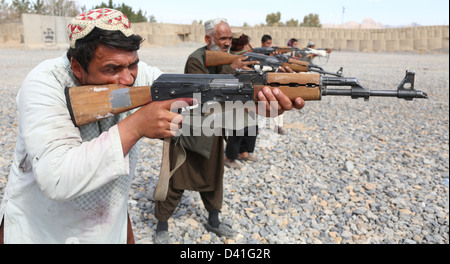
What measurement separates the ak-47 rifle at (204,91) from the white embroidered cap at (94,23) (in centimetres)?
24

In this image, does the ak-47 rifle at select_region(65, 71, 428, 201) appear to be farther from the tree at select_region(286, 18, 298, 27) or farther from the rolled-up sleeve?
the tree at select_region(286, 18, 298, 27)

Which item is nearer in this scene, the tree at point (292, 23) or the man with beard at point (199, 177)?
the man with beard at point (199, 177)

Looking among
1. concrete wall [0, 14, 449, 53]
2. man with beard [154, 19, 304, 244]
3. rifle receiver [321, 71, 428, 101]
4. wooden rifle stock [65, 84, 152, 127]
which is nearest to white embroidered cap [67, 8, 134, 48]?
wooden rifle stock [65, 84, 152, 127]

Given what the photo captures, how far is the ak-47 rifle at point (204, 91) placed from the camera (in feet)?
5.03

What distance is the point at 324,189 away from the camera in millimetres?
4785

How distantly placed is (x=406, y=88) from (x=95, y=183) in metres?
1.98

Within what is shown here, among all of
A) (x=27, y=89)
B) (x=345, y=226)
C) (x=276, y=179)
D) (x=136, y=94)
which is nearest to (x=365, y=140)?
(x=276, y=179)

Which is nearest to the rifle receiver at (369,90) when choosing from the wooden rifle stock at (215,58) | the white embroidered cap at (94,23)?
the white embroidered cap at (94,23)

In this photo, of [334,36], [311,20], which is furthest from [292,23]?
[334,36]

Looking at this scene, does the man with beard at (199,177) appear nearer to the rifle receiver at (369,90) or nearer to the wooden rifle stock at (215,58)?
the wooden rifle stock at (215,58)

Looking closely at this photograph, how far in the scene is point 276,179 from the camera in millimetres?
5078

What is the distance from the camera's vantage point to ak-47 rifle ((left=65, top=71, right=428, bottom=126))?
1.53 metres

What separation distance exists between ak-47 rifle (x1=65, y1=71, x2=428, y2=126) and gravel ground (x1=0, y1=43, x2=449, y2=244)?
2.03 meters

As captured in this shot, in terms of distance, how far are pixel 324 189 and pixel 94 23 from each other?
4.12 metres
